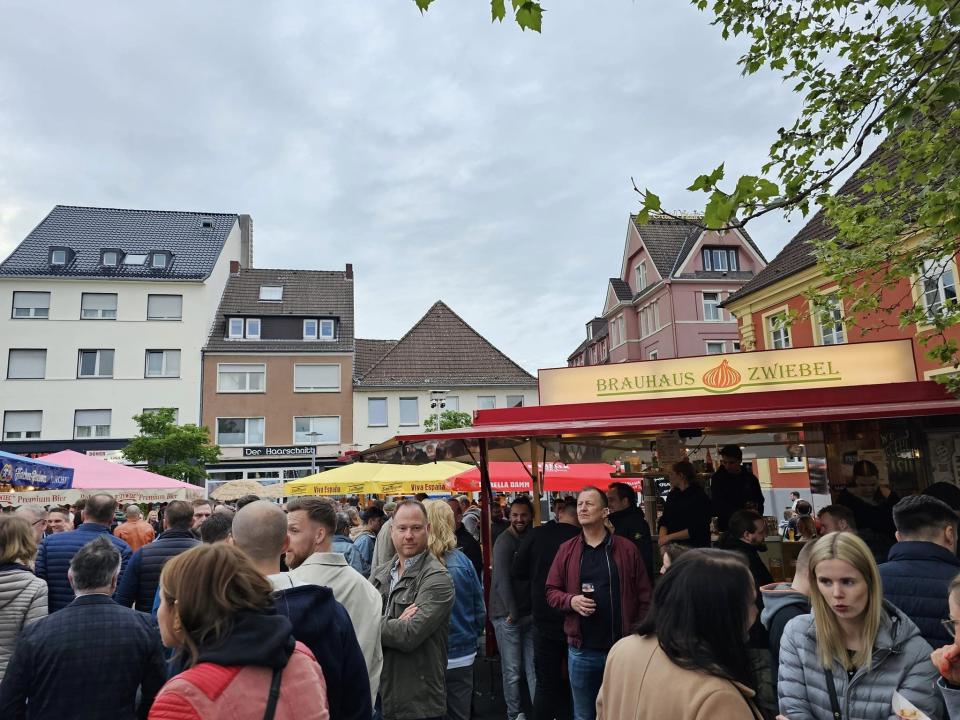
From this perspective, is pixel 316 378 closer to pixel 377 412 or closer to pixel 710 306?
pixel 377 412

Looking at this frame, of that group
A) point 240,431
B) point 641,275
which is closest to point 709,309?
point 641,275

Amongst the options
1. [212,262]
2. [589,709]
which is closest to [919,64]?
[589,709]

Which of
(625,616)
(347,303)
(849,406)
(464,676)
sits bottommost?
(464,676)

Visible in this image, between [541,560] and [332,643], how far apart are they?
3225mm

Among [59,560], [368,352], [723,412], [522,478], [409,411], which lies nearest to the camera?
[59,560]

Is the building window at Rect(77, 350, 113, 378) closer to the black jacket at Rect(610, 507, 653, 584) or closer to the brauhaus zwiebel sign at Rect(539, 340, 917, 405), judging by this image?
the brauhaus zwiebel sign at Rect(539, 340, 917, 405)

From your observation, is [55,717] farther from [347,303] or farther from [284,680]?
[347,303]

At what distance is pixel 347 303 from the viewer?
39719 mm

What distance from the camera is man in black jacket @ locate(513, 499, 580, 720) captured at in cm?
559

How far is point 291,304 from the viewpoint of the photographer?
1533 inches

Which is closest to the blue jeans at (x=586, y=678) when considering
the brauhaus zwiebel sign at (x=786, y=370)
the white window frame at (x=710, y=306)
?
the brauhaus zwiebel sign at (x=786, y=370)

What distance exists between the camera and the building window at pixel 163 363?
35094 millimetres

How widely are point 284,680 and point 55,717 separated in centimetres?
193

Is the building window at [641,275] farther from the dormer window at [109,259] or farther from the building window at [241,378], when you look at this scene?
the dormer window at [109,259]
